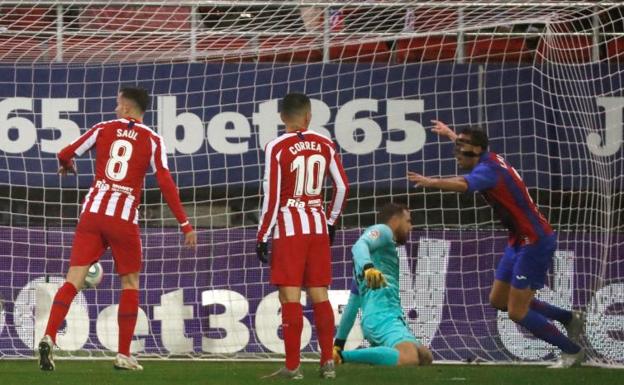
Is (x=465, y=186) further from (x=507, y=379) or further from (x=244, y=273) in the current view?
(x=244, y=273)

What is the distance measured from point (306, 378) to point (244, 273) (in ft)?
12.0

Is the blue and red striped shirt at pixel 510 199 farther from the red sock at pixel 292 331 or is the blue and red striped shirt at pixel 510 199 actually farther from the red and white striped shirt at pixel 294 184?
the red sock at pixel 292 331

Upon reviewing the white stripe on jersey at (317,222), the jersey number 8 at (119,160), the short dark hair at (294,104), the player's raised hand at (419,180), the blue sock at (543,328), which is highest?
the short dark hair at (294,104)

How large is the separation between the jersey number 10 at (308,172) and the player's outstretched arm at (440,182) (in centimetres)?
54

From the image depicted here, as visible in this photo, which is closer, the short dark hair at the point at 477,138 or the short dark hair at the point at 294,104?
the short dark hair at the point at 294,104

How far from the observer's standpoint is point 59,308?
28.0ft

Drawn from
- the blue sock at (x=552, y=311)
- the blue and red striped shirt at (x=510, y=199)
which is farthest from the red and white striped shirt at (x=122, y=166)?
the blue sock at (x=552, y=311)

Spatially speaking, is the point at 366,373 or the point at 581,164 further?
the point at 581,164

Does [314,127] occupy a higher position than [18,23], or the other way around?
[18,23]

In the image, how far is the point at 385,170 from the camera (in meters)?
12.3

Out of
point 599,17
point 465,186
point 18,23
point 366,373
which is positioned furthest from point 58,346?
point 599,17

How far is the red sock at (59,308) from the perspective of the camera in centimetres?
846

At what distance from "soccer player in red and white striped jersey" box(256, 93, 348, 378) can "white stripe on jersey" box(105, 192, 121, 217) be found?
114cm

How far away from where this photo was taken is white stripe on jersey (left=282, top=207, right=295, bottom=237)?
26.6 feet
